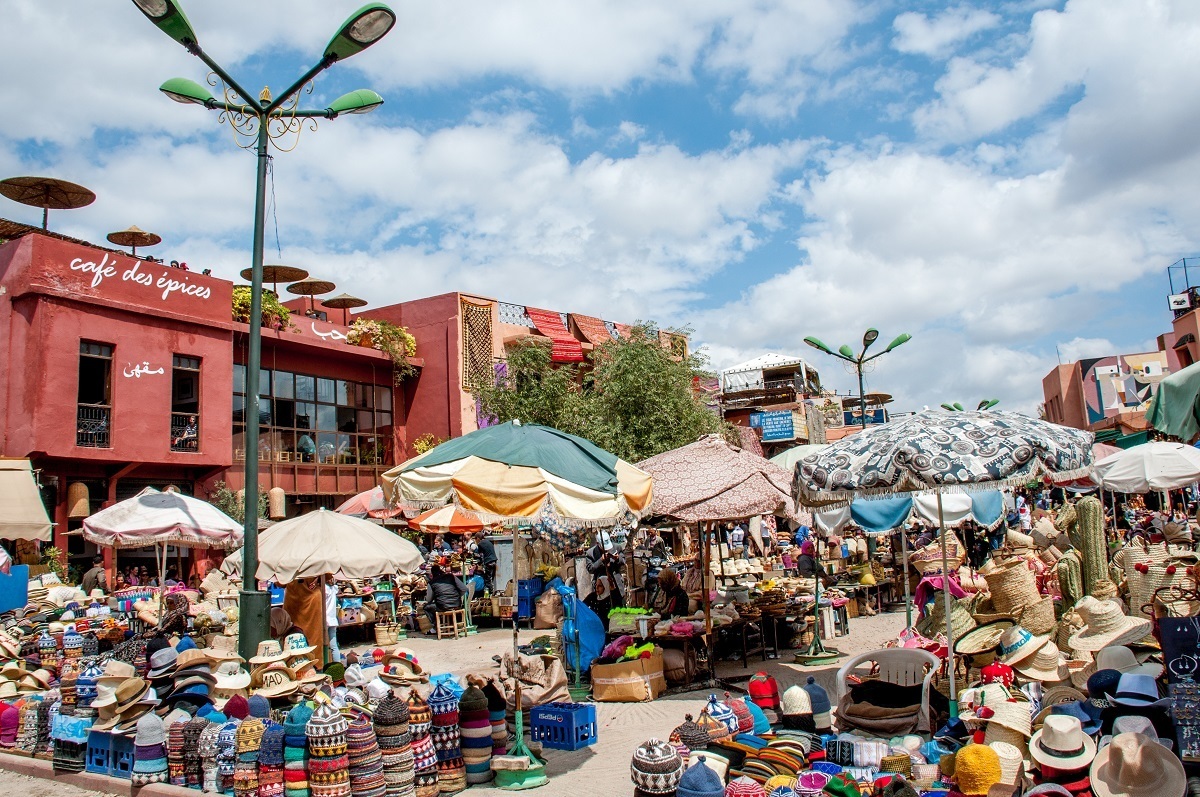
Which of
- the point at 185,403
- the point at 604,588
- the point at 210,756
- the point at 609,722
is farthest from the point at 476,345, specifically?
the point at 210,756

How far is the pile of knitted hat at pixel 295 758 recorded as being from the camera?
591cm

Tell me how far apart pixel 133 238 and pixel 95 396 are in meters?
6.11

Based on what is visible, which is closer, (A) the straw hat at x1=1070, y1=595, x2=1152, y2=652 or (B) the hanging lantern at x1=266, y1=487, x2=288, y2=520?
(A) the straw hat at x1=1070, y1=595, x2=1152, y2=652

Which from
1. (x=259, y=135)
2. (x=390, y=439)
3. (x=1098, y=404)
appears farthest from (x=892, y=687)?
(x=1098, y=404)

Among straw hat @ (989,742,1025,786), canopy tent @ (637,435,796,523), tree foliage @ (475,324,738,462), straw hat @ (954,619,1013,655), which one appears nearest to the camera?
straw hat @ (989,742,1025,786)

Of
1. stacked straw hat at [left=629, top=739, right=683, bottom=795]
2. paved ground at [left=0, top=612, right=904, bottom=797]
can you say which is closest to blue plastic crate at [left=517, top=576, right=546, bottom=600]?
paved ground at [left=0, top=612, right=904, bottom=797]

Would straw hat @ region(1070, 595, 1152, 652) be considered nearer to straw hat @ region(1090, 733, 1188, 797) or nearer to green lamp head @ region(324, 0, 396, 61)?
straw hat @ region(1090, 733, 1188, 797)

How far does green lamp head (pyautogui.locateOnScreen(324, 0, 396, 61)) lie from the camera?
766 cm

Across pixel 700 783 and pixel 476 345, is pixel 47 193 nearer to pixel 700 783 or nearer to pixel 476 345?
pixel 476 345

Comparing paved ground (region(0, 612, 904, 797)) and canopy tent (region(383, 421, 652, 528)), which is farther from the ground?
canopy tent (region(383, 421, 652, 528))

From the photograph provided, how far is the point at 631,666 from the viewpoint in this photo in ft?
30.7

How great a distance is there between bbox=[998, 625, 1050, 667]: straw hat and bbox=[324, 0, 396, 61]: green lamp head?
7.66 meters

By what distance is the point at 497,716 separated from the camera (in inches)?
268

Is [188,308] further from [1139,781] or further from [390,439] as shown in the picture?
[1139,781]
